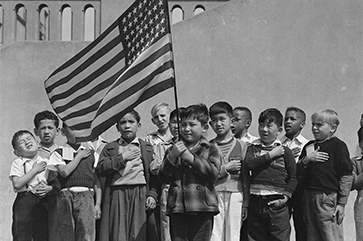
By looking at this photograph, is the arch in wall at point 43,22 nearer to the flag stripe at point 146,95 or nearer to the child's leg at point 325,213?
the flag stripe at point 146,95

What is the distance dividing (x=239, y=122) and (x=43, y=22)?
29.8ft

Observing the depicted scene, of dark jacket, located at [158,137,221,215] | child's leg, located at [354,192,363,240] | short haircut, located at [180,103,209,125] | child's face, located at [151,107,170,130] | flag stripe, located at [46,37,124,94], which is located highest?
flag stripe, located at [46,37,124,94]

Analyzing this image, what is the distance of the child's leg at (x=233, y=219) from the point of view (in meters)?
7.90

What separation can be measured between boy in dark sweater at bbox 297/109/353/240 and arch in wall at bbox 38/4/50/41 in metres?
8.86

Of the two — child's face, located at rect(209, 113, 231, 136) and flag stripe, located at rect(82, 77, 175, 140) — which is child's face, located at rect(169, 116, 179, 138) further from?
flag stripe, located at rect(82, 77, 175, 140)

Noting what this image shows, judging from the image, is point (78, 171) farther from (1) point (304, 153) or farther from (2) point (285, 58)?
(2) point (285, 58)

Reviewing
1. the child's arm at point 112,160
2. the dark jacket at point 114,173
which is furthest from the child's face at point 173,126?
the child's arm at point 112,160

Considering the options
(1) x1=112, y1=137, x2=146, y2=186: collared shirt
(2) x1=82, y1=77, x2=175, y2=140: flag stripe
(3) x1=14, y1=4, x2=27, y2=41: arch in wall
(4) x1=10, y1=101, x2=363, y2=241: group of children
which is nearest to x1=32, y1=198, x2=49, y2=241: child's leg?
(4) x1=10, y1=101, x2=363, y2=241: group of children

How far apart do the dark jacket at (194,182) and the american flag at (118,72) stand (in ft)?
2.05

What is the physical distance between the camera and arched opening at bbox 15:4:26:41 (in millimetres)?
15469

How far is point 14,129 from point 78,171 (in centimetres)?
228

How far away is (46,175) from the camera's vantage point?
8344mm

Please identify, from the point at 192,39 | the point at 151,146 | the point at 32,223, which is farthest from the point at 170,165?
the point at 192,39

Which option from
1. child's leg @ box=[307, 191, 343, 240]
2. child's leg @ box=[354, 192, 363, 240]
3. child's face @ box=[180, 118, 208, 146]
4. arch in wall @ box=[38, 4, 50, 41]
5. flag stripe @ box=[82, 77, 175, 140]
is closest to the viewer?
flag stripe @ box=[82, 77, 175, 140]
